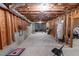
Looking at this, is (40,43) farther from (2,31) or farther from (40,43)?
(2,31)

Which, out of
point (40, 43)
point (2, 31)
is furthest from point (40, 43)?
point (2, 31)

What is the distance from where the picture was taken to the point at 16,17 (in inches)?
83.0

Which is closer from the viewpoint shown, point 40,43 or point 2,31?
point 2,31

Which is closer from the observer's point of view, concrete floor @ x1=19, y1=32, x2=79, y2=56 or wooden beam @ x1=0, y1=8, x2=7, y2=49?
wooden beam @ x1=0, y1=8, x2=7, y2=49

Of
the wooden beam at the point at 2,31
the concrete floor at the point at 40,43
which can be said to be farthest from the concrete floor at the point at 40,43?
the wooden beam at the point at 2,31

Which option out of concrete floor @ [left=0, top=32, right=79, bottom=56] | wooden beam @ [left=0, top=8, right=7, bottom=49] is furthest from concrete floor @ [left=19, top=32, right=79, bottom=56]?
wooden beam @ [left=0, top=8, right=7, bottom=49]

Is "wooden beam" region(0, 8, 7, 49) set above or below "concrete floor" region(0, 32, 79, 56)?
above

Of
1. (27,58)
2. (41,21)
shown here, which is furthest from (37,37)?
(27,58)

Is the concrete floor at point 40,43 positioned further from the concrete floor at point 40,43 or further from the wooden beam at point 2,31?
the wooden beam at point 2,31

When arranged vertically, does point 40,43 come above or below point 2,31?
below

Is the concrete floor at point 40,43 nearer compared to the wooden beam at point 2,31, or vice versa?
the wooden beam at point 2,31

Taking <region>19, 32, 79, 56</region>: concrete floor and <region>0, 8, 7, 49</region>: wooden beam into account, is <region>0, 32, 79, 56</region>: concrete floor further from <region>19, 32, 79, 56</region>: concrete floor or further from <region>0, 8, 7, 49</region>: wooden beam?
<region>0, 8, 7, 49</region>: wooden beam

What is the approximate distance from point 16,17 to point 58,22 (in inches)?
38.4

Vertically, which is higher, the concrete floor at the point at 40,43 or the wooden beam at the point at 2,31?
the wooden beam at the point at 2,31
